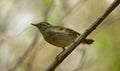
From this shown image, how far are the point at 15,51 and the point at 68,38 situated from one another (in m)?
1.05

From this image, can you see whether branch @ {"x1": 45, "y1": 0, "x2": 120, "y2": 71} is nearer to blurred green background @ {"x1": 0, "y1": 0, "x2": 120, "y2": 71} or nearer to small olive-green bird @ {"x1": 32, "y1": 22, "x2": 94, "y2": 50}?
small olive-green bird @ {"x1": 32, "y1": 22, "x2": 94, "y2": 50}

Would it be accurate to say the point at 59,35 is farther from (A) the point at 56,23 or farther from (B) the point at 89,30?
(B) the point at 89,30

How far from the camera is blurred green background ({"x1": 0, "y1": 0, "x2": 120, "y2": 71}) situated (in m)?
2.64

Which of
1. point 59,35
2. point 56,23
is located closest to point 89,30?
point 59,35

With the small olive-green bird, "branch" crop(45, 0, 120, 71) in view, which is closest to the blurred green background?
the small olive-green bird

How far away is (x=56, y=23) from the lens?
2.75 metres

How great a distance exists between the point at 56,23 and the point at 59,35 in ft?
1.96

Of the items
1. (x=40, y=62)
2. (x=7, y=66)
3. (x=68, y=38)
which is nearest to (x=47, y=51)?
(x=40, y=62)

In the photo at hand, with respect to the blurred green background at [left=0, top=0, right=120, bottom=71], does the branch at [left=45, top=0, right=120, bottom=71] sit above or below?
below

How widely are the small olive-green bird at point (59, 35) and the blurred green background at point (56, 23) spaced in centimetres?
27

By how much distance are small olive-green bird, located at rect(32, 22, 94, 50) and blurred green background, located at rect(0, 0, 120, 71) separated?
0.87 ft

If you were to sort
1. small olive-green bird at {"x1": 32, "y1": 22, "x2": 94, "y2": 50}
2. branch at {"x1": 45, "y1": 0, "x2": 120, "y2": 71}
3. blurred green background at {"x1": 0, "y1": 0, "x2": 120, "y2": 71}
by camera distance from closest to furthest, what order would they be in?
branch at {"x1": 45, "y1": 0, "x2": 120, "y2": 71}
small olive-green bird at {"x1": 32, "y1": 22, "x2": 94, "y2": 50}
blurred green background at {"x1": 0, "y1": 0, "x2": 120, "y2": 71}

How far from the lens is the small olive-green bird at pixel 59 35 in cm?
202

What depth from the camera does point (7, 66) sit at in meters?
2.34
